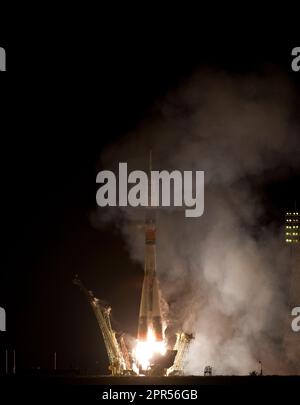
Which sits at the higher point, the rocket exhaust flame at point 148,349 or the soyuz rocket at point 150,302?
the soyuz rocket at point 150,302

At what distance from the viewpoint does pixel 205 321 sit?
72500mm

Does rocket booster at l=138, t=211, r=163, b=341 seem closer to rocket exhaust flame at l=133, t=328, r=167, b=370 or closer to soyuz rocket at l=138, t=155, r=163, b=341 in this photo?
soyuz rocket at l=138, t=155, r=163, b=341

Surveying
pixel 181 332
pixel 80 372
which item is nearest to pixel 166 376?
pixel 181 332

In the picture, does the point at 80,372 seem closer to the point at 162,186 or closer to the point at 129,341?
the point at 129,341

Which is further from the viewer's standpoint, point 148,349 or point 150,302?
point 150,302

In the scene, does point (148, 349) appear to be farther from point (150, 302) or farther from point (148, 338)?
point (150, 302)

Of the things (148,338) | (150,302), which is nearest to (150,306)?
(150,302)

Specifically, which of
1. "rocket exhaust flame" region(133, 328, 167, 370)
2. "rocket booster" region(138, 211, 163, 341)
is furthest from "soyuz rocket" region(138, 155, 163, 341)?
"rocket exhaust flame" region(133, 328, 167, 370)

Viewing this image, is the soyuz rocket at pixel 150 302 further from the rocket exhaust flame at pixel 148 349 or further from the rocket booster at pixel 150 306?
the rocket exhaust flame at pixel 148 349

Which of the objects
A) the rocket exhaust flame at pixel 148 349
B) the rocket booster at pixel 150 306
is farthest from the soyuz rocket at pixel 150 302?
the rocket exhaust flame at pixel 148 349

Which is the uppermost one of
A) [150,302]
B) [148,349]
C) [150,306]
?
[150,302]

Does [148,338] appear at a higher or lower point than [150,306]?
lower
